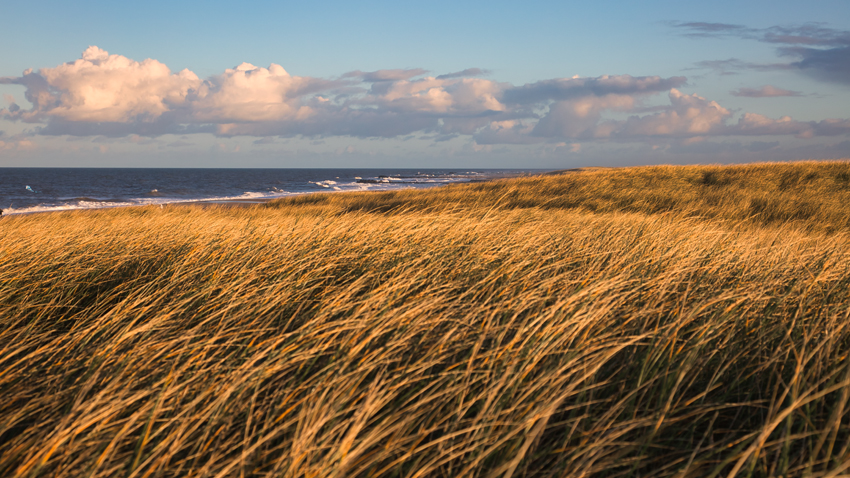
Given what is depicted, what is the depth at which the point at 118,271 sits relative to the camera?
3.46 meters

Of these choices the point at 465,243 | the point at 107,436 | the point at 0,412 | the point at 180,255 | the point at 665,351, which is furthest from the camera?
the point at 465,243

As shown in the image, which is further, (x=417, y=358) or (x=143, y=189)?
(x=143, y=189)

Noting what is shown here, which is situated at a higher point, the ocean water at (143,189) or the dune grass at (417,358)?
the ocean water at (143,189)

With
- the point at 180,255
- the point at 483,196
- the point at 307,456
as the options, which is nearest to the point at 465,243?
the point at 180,255

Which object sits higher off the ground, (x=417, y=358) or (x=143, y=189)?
(x=143, y=189)

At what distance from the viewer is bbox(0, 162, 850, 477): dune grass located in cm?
149

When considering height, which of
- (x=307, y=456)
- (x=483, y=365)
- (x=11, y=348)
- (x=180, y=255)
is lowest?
(x=307, y=456)

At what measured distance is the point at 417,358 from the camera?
205 cm

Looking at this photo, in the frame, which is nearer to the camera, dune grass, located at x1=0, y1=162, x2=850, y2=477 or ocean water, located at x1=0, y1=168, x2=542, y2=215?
dune grass, located at x1=0, y1=162, x2=850, y2=477

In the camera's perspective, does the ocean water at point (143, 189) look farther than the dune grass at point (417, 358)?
Yes

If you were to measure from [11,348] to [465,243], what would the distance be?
303 centimetres

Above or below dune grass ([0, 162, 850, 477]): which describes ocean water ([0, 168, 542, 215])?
above

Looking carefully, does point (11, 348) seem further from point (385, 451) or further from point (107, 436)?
point (385, 451)

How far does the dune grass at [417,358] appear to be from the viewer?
149cm
